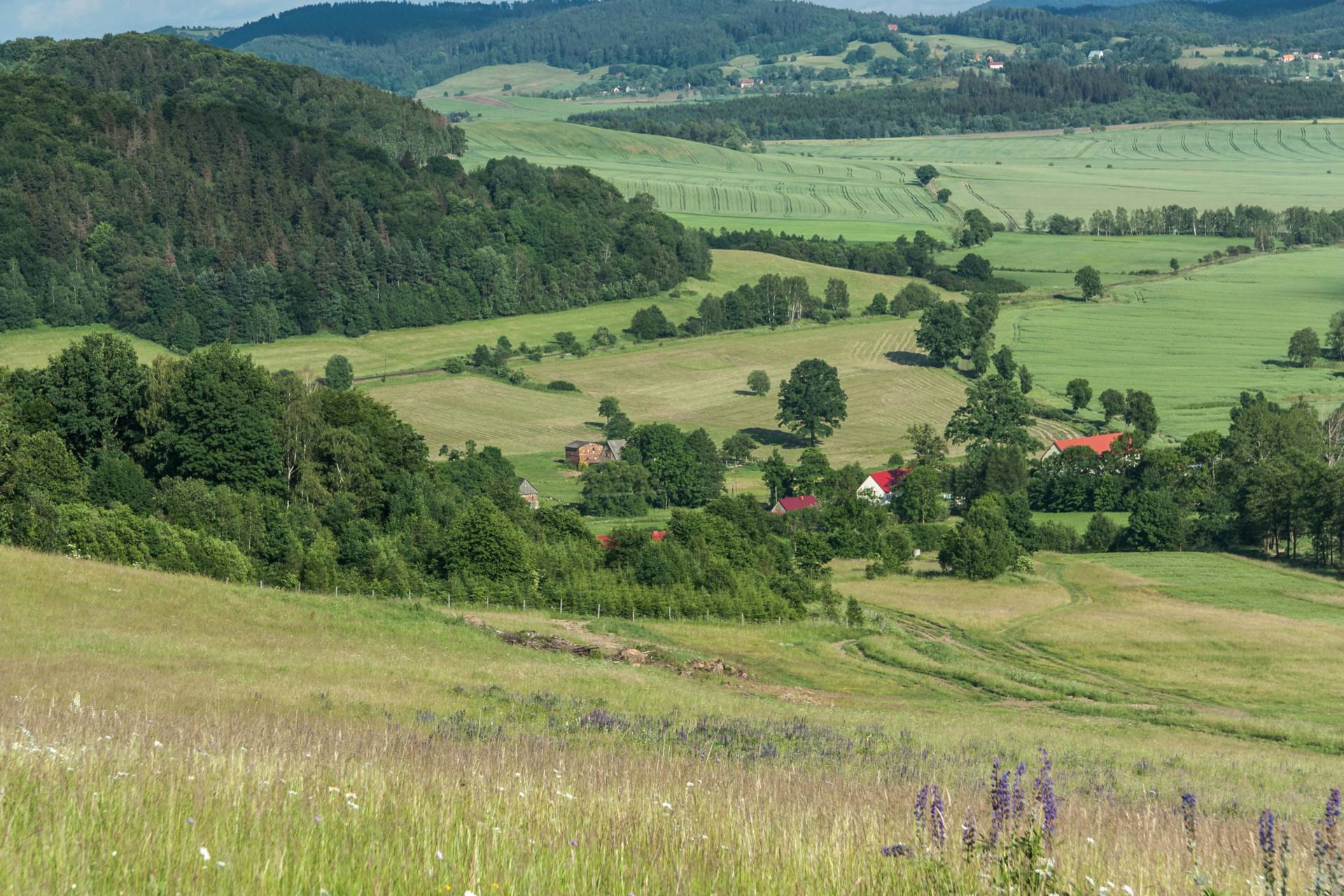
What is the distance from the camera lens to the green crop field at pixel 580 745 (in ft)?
24.3

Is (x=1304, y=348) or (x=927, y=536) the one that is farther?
(x=1304, y=348)

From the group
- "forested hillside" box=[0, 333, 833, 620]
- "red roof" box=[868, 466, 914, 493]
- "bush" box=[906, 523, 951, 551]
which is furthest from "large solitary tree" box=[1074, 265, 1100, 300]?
"forested hillside" box=[0, 333, 833, 620]

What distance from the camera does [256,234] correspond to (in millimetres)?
176375

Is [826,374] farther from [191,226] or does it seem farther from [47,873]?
[47,873]

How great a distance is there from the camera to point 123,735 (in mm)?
11281

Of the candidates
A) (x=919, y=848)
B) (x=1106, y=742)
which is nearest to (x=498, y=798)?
(x=919, y=848)

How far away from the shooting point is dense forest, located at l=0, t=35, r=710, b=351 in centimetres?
15712

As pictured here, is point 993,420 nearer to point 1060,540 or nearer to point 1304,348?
point 1060,540

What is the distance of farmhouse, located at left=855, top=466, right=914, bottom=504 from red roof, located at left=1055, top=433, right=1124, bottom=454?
14.7 m

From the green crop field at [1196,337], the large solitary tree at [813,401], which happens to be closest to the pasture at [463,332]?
the green crop field at [1196,337]

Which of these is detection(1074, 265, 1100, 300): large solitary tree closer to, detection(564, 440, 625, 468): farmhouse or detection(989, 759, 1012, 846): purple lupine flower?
detection(564, 440, 625, 468): farmhouse

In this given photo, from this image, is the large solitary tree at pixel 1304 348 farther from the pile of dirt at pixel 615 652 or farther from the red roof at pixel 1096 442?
the pile of dirt at pixel 615 652

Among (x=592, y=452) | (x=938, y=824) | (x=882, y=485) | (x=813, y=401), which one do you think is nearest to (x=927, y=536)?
(x=882, y=485)

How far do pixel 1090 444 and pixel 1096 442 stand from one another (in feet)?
2.78
